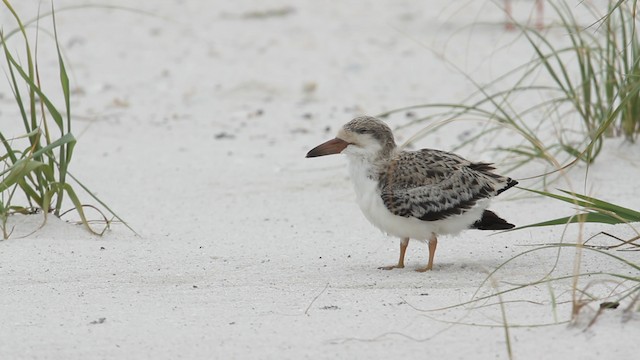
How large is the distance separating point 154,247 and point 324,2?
6466mm

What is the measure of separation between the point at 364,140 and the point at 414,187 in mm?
320

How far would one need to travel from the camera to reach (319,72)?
870 cm

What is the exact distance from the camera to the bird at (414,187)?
14.0ft

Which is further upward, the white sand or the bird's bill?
the bird's bill

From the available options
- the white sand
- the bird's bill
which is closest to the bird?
the bird's bill

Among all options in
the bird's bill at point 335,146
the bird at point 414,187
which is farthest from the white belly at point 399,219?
the bird's bill at point 335,146

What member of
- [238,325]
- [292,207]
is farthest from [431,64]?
[238,325]

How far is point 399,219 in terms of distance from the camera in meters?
4.25

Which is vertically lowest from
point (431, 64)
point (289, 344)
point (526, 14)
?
point (289, 344)

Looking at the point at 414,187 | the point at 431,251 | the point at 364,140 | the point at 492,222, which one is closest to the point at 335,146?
the point at 364,140

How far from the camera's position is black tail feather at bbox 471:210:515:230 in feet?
14.3

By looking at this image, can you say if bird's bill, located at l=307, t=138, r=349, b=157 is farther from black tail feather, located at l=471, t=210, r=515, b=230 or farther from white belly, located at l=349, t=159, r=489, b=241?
black tail feather, located at l=471, t=210, r=515, b=230

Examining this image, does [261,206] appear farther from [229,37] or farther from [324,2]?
[324,2]

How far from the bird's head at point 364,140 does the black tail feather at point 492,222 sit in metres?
0.50
